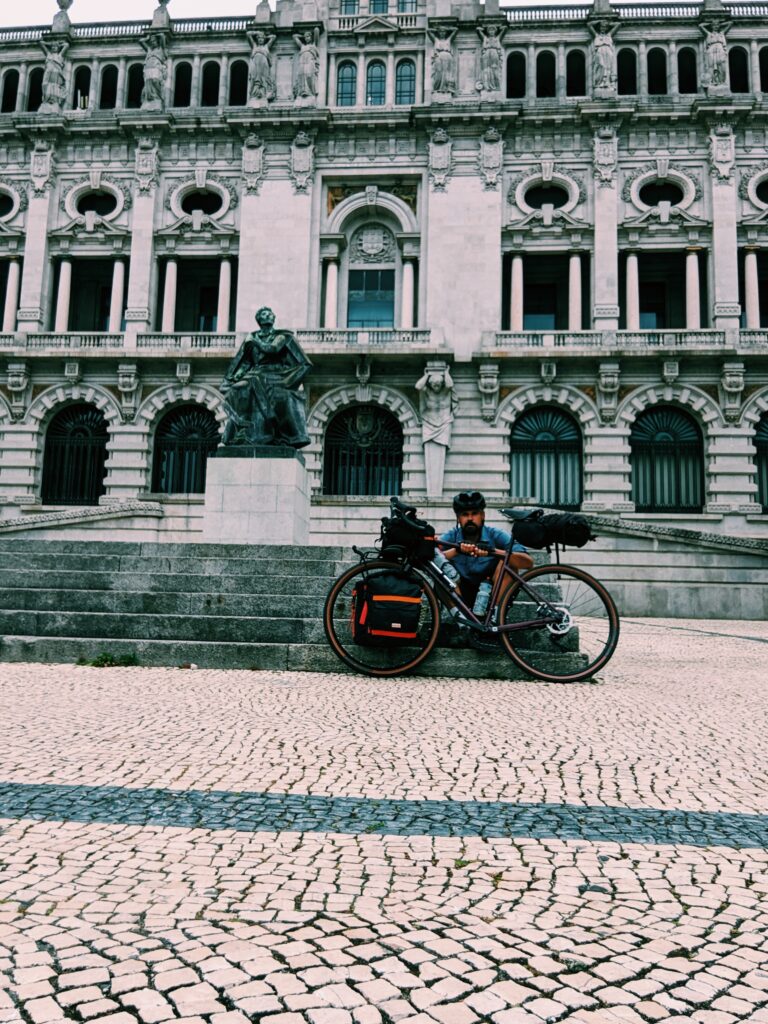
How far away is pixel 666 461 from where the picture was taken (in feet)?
87.9

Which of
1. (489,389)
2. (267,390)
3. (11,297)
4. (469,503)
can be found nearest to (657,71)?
(489,389)

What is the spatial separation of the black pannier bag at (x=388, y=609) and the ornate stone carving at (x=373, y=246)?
962 inches

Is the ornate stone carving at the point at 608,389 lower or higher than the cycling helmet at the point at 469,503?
higher

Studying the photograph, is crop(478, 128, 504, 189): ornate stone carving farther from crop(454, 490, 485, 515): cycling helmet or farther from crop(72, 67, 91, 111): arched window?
crop(454, 490, 485, 515): cycling helmet

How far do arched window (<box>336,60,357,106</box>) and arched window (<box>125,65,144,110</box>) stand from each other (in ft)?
25.6

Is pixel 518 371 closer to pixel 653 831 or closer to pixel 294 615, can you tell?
pixel 294 615

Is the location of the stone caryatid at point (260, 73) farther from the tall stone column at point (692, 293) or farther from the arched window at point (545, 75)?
the tall stone column at point (692, 293)

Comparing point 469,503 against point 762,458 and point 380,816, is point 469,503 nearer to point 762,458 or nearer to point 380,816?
point 380,816

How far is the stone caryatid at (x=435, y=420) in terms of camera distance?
26516 millimetres

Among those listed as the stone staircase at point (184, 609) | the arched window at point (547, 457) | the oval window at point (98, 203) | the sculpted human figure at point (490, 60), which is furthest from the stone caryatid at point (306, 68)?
the stone staircase at point (184, 609)

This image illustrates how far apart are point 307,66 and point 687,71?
13885mm

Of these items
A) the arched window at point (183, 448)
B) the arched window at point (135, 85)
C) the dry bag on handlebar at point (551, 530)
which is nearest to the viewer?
the dry bag on handlebar at point (551, 530)

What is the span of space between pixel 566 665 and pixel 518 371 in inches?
815

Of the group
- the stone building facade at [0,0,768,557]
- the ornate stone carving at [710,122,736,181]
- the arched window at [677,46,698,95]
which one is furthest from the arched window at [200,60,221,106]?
the ornate stone carving at [710,122,736,181]
